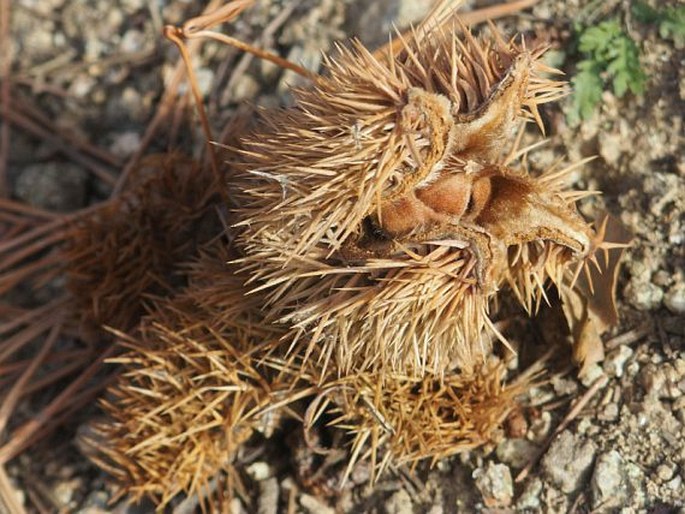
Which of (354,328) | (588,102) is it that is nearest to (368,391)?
(354,328)

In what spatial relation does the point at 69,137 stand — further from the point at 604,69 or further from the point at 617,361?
the point at 617,361

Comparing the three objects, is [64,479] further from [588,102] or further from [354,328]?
[588,102]

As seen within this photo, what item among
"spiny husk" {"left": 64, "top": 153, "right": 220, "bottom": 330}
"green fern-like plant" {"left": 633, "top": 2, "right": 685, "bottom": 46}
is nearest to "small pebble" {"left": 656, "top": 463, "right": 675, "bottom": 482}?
"green fern-like plant" {"left": 633, "top": 2, "right": 685, "bottom": 46}

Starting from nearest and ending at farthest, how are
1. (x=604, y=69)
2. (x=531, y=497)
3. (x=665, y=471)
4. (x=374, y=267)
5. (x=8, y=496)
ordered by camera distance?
(x=374, y=267), (x=665, y=471), (x=531, y=497), (x=604, y=69), (x=8, y=496)

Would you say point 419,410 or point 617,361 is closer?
point 419,410

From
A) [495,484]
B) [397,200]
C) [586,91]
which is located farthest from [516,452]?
[586,91]

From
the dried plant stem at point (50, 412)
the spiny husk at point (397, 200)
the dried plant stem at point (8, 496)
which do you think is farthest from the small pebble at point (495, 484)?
the dried plant stem at point (8, 496)
